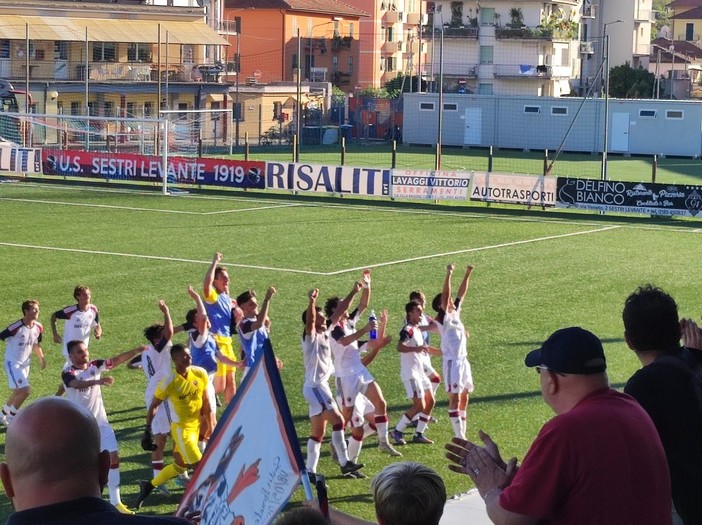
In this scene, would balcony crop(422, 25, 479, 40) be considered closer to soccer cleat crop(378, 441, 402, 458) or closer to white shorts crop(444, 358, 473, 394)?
white shorts crop(444, 358, 473, 394)

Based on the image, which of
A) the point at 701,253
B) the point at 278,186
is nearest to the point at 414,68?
the point at 278,186

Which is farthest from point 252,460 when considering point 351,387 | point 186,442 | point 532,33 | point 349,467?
point 532,33

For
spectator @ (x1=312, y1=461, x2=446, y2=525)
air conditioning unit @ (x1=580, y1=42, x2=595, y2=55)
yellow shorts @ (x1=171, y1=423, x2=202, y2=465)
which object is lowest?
yellow shorts @ (x1=171, y1=423, x2=202, y2=465)

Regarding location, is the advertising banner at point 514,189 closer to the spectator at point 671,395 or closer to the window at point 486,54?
the spectator at point 671,395

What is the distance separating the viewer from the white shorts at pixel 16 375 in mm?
14000

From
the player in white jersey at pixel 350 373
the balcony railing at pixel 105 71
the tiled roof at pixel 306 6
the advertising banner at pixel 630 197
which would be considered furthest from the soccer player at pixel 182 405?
the tiled roof at pixel 306 6

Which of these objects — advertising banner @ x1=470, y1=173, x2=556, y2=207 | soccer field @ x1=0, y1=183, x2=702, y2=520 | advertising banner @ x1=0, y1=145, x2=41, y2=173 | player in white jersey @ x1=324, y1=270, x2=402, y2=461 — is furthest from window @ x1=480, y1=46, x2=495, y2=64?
player in white jersey @ x1=324, y1=270, x2=402, y2=461

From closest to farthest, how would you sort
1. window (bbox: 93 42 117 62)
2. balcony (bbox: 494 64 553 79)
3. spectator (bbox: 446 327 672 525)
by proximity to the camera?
spectator (bbox: 446 327 672 525), window (bbox: 93 42 117 62), balcony (bbox: 494 64 553 79)

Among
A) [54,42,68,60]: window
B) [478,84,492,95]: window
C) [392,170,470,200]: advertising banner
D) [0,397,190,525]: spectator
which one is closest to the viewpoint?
[0,397,190,525]: spectator

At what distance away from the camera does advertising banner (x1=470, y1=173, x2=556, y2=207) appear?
38.4 m

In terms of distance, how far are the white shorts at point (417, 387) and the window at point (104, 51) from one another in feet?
195

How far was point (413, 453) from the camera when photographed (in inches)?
519

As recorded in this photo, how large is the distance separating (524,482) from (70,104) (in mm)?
63885

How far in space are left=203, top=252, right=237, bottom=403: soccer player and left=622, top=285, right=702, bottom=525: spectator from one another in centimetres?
913
